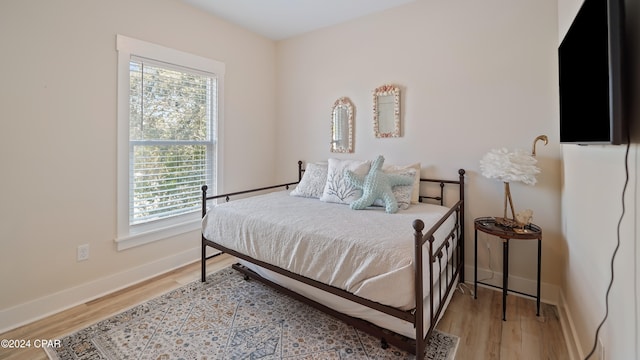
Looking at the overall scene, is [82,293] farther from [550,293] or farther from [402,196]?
[550,293]

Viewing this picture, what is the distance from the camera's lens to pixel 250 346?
170cm

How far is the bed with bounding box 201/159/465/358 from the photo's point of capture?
146 centimetres

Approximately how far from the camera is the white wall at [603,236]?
891 mm

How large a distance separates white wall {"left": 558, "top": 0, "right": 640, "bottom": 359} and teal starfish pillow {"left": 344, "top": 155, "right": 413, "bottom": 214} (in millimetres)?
1046

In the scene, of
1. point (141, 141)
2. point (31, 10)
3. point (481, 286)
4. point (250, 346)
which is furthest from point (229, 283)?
point (31, 10)

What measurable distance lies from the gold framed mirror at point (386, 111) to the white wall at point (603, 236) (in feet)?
4.10

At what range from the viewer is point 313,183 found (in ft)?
9.29

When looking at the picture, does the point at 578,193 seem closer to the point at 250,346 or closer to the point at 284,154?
the point at 250,346

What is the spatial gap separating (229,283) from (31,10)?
233cm

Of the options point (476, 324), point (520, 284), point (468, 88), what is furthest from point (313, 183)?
point (520, 284)

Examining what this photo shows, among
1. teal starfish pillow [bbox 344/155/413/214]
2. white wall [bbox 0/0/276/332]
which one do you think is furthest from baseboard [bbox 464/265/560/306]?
white wall [bbox 0/0/276/332]

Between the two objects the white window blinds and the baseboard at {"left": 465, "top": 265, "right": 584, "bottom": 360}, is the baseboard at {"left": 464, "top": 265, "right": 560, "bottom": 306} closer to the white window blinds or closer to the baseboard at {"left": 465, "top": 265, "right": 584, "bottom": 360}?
the baseboard at {"left": 465, "top": 265, "right": 584, "bottom": 360}

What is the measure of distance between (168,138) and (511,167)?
281cm

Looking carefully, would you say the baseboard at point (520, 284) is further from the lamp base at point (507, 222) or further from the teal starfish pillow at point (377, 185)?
the teal starfish pillow at point (377, 185)
